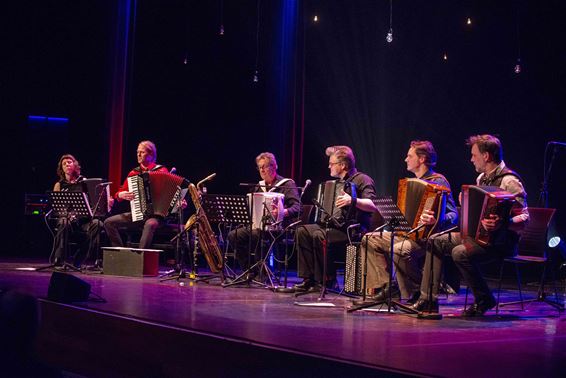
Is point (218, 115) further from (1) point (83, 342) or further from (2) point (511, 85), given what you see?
(1) point (83, 342)

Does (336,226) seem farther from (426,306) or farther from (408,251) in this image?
(426,306)

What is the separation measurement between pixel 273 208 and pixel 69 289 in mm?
2596

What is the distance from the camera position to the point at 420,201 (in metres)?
5.77

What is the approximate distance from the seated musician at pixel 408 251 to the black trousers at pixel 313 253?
2.10 ft

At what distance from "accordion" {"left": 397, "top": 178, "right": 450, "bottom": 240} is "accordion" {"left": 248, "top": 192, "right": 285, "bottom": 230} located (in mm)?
1977

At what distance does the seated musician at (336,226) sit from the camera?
22.7 ft

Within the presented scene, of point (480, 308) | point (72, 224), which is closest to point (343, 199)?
point (480, 308)

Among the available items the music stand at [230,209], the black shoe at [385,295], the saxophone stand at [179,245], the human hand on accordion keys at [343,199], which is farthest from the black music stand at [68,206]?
the black shoe at [385,295]

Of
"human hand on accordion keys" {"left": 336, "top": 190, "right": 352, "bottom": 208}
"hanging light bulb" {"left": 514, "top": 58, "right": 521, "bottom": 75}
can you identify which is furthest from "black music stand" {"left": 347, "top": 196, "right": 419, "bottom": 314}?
"hanging light bulb" {"left": 514, "top": 58, "right": 521, "bottom": 75}

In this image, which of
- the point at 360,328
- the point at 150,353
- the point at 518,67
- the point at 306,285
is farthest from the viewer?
the point at 518,67

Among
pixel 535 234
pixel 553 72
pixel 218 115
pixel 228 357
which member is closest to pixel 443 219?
pixel 535 234

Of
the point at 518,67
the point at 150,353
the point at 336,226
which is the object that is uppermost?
the point at 518,67

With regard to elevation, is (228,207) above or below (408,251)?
above

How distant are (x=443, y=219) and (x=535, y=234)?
1293 mm
